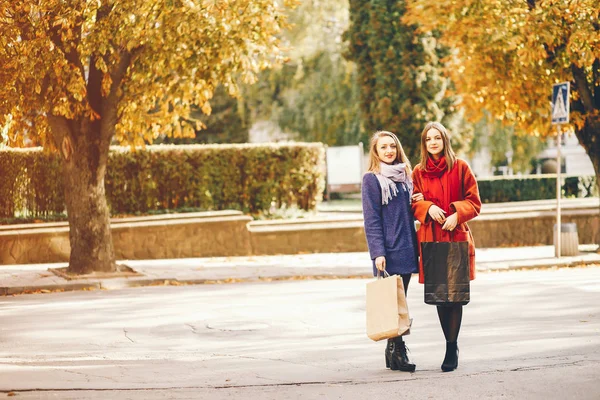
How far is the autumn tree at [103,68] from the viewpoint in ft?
49.2

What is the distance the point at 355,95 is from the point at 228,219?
19.0 m

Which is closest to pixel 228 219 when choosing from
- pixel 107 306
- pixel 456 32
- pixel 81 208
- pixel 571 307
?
pixel 81 208

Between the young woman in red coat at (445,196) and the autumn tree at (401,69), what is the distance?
847 inches

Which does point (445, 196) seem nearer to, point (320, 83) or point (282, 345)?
point (282, 345)

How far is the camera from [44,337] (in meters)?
10.3

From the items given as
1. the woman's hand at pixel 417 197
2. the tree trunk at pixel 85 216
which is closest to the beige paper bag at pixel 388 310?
the woman's hand at pixel 417 197

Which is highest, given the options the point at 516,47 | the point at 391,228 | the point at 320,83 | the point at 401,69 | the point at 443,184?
the point at 320,83

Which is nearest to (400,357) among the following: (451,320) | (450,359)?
(450,359)

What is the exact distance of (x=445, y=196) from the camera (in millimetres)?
7703

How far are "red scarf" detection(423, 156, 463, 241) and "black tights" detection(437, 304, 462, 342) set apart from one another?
56cm

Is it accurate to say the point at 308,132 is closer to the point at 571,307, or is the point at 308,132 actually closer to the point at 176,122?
the point at 176,122

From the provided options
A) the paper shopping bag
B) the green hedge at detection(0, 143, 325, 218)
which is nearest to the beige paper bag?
the paper shopping bag

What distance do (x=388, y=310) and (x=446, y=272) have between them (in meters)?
0.55

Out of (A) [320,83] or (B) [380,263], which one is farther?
(A) [320,83]
